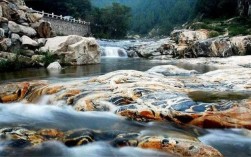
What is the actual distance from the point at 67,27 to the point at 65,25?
0.98 meters

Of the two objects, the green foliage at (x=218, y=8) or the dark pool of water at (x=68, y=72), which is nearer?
the dark pool of water at (x=68, y=72)

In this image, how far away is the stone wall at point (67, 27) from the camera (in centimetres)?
3994

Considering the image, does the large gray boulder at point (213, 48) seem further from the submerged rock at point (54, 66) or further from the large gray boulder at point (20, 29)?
the submerged rock at point (54, 66)

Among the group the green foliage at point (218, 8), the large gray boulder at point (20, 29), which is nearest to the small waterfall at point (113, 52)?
the large gray boulder at point (20, 29)

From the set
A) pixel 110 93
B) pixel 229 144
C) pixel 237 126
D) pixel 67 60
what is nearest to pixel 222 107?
pixel 237 126

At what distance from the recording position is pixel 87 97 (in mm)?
8992

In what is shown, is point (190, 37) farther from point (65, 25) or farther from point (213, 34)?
point (65, 25)

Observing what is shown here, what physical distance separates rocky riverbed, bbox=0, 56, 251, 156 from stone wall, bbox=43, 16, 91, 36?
28.5m

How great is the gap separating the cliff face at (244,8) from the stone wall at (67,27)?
77.7 feet

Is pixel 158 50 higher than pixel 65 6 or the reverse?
the reverse

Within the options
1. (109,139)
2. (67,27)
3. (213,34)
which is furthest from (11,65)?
(67,27)

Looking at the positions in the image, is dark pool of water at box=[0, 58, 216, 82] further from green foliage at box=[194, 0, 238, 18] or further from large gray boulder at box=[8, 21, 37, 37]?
green foliage at box=[194, 0, 238, 18]

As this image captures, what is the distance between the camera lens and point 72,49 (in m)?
22.0

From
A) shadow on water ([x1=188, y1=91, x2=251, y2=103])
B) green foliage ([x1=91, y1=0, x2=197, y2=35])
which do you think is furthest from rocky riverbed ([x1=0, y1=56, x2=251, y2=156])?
green foliage ([x1=91, y1=0, x2=197, y2=35])
